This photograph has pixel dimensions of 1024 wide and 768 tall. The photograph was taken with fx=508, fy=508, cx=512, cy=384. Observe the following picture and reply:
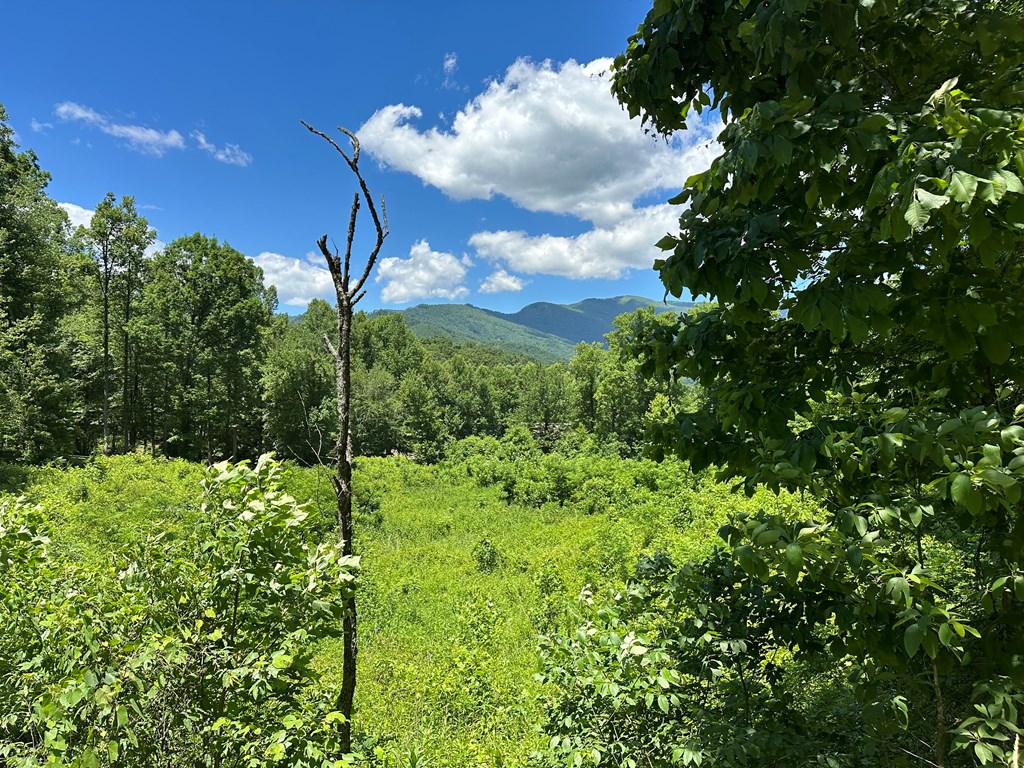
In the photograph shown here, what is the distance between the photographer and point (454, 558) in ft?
51.4

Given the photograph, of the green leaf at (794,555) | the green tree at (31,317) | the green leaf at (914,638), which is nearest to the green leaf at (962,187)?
the green leaf at (794,555)

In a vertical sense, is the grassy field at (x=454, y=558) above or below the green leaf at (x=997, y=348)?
below

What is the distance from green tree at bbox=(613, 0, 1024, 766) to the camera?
1660 mm

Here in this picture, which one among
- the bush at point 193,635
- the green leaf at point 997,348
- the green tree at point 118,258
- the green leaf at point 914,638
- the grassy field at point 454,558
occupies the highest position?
the green tree at point 118,258

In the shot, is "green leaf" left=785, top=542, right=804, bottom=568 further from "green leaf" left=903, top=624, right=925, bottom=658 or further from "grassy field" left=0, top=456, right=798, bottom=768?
"grassy field" left=0, top=456, right=798, bottom=768

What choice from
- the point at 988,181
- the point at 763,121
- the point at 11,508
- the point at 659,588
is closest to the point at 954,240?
the point at 988,181

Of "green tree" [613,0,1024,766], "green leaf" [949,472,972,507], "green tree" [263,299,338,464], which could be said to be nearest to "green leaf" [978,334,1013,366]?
"green tree" [613,0,1024,766]

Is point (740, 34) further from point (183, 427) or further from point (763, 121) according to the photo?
point (183, 427)

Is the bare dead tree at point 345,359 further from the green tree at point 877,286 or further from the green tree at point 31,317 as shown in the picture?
the green tree at point 31,317

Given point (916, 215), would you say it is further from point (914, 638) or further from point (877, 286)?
point (914, 638)

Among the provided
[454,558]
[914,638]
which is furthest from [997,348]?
[454,558]

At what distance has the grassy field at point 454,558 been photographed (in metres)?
7.02

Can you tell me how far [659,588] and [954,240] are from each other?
2.69m

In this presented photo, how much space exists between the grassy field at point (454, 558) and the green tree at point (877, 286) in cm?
206
